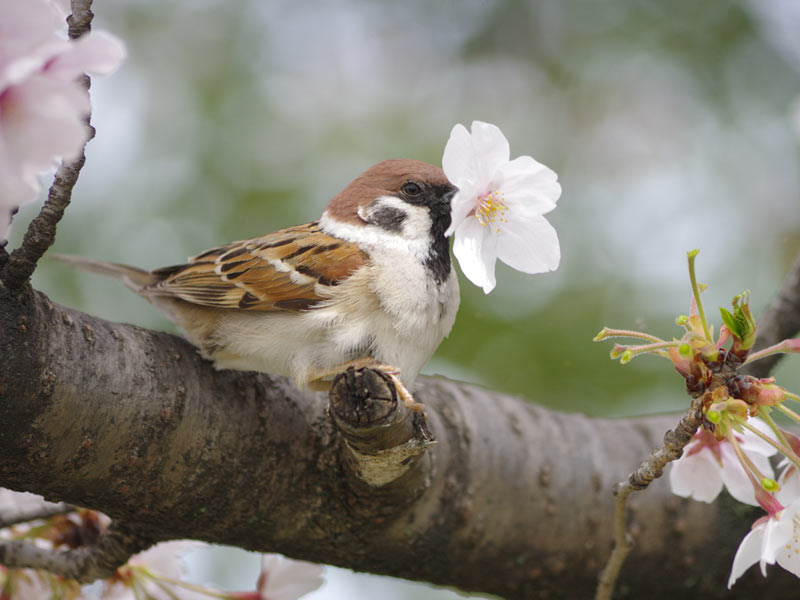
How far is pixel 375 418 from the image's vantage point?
1.46 metres

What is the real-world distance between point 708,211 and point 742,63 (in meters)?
0.80

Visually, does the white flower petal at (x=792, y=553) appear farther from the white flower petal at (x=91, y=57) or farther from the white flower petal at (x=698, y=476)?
the white flower petal at (x=91, y=57)

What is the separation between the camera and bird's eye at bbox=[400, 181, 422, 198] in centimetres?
211

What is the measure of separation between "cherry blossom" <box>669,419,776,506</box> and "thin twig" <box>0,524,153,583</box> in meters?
1.09

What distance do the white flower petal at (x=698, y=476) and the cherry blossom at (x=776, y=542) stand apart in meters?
0.25

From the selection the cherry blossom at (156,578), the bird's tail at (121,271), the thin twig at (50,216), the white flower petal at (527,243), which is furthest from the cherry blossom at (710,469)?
the bird's tail at (121,271)

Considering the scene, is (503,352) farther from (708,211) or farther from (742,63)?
(742,63)

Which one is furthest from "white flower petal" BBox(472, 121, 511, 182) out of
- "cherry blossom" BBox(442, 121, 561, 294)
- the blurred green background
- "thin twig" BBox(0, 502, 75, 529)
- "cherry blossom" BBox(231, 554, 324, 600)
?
the blurred green background

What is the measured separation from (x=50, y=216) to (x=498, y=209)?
716 mm

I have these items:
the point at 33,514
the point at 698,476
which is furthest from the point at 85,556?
the point at 698,476

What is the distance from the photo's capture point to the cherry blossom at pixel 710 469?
1.57 m

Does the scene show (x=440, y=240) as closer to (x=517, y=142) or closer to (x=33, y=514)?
(x=33, y=514)

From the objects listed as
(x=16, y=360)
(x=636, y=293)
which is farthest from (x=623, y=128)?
(x=16, y=360)

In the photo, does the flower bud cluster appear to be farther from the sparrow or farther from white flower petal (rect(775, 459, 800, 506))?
the sparrow
